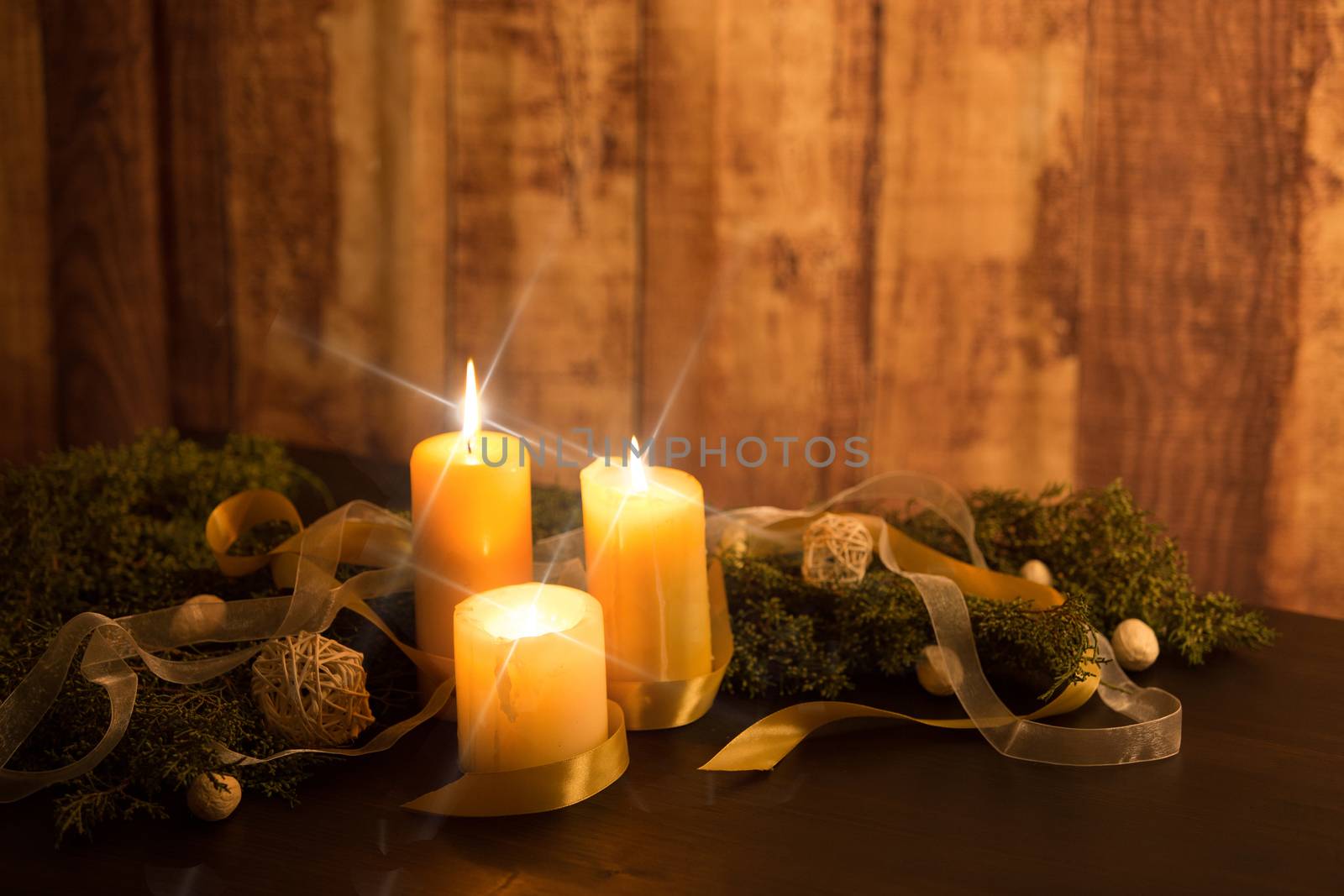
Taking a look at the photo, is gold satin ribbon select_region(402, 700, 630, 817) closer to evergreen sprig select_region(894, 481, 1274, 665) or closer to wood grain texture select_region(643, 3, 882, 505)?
evergreen sprig select_region(894, 481, 1274, 665)

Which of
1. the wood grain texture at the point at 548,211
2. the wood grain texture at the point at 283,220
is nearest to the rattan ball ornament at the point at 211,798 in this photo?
the wood grain texture at the point at 548,211

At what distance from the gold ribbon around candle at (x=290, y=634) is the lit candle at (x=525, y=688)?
0.05 ft

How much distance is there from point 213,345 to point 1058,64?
3.31 ft

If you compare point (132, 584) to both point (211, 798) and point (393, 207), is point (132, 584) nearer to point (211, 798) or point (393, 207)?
point (211, 798)

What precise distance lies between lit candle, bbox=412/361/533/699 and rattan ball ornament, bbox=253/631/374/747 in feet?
0.18

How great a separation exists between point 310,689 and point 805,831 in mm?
251

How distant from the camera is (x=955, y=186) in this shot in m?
1.35

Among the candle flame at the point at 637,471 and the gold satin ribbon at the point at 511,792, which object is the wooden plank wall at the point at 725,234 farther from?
the gold satin ribbon at the point at 511,792

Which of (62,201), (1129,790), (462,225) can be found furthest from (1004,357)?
(62,201)

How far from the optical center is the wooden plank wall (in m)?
1.29

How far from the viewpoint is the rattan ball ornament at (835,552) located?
0.79 metres

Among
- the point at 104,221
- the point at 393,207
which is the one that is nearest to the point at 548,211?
the point at 393,207

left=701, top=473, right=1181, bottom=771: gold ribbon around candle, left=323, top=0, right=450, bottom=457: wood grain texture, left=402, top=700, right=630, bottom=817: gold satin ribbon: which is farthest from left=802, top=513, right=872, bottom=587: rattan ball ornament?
left=323, top=0, right=450, bottom=457: wood grain texture

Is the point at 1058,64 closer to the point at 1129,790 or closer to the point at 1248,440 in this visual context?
the point at 1248,440
